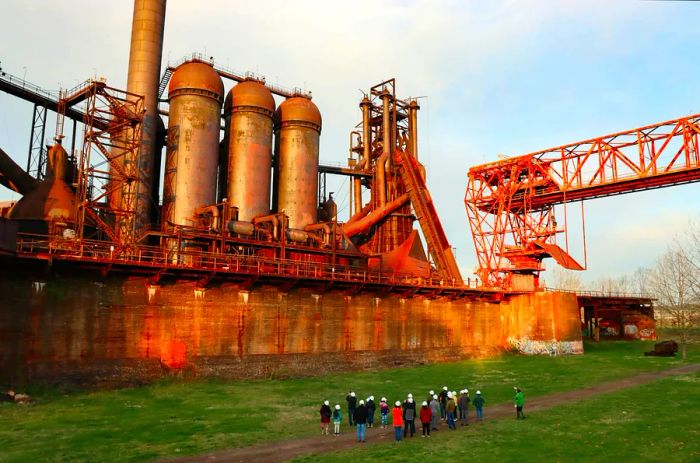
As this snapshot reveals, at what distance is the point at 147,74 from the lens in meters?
49.0

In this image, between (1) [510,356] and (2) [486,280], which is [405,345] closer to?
(1) [510,356]

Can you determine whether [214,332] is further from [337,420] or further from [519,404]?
[519,404]

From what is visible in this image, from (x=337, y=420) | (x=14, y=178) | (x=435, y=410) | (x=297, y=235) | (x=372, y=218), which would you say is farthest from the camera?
(x=372, y=218)

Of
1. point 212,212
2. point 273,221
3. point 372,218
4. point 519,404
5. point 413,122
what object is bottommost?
point 519,404

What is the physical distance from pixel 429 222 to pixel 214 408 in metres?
43.2

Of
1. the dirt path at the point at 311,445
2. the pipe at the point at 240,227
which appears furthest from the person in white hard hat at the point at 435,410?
the pipe at the point at 240,227

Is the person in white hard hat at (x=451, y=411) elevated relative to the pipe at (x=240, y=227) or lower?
lower

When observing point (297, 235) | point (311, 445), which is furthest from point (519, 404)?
point (297, 235)

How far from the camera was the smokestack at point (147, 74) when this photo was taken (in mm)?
47688

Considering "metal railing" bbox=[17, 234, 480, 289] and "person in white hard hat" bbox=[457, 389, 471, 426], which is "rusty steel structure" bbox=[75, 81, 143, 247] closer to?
"metal railing" bbox=[17, 234, 480, 289]

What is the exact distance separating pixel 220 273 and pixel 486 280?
126ft

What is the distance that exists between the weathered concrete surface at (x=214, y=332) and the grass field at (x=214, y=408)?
1.97 metres

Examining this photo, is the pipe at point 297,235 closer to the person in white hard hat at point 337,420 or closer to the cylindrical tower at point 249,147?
the cylindrical tower at point 249,147

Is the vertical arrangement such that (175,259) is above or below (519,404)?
above
